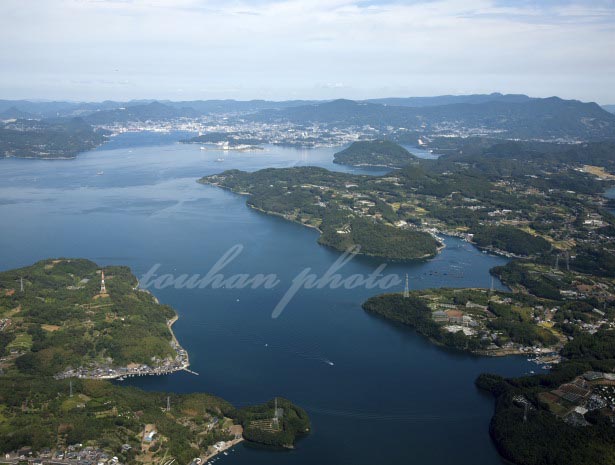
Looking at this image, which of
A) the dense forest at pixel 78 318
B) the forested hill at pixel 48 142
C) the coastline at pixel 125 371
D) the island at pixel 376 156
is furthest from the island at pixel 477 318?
the forested hill at pixel 48 142

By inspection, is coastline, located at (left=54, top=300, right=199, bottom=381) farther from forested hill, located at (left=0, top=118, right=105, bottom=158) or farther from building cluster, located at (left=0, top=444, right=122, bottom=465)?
forested hill, located at (left=0, top=118, right=105, bottom=158)

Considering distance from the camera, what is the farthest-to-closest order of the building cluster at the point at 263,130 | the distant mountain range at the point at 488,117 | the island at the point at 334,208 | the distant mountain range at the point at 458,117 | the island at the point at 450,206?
the distant mountain range at the point at 458,117 → the distant mountain range at the point at 488,117 → the building cluster at the point at 263,130 → the island at the point at 450,206 → the island at the point at 334,208

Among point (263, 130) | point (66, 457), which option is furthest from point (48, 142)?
point (66, 457)

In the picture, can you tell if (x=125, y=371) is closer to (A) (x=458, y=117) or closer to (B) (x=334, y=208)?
(B) (x=334, y=208)

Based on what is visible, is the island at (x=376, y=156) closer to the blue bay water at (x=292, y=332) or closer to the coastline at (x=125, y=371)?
the blue bay water at (x=292, y=332)

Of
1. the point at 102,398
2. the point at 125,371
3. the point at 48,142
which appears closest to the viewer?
the point at 102,398

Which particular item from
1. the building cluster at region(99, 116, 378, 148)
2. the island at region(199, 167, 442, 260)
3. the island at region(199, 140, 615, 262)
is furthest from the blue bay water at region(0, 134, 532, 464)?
the building cluster at region(99, 116, 378, 148)

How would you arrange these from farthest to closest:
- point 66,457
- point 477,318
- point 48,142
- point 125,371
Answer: point 48,142 → point 477,318 → point 125,371 → point 66,457
